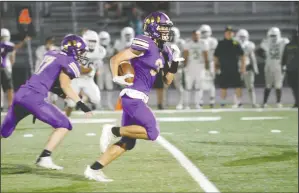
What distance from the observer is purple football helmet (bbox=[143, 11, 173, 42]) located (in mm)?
4867

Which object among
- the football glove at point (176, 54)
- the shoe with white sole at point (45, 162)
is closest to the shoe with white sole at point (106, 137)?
the football glove at point (176, 54)

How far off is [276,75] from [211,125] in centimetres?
363

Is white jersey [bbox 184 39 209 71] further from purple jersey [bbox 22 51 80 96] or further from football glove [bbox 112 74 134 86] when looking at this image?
football glove [bbox 112 74 134 86]

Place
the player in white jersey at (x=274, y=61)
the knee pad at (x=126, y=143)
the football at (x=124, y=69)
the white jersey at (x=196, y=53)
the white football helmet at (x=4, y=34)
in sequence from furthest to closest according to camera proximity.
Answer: the player in white jersey at (x=274, y=61) → the white jersey at (x=196, y=53) → the white football helmet at (x=4, y=34) → the knee pad at (x=126, y=143) → the football at (x=124, y=69)

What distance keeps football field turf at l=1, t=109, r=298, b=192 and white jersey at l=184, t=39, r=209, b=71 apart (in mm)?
2133

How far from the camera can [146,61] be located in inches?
215

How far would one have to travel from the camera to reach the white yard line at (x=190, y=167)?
7670 mm

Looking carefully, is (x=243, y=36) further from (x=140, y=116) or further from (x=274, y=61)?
(x=140, y=116)

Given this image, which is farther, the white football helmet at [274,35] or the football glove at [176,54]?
the white football helmet at [274,35]

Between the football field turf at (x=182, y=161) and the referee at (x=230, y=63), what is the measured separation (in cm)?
192

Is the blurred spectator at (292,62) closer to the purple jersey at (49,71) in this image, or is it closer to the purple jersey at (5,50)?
the purple jersey at (5,50)

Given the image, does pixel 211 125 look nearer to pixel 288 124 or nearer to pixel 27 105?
pixel 288 124

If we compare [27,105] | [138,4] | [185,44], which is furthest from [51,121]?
[138,4]

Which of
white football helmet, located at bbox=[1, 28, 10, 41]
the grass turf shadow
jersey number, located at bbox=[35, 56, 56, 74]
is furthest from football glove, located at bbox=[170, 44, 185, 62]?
white football helmet, located at bbox=[1, 28, 10, 41]
